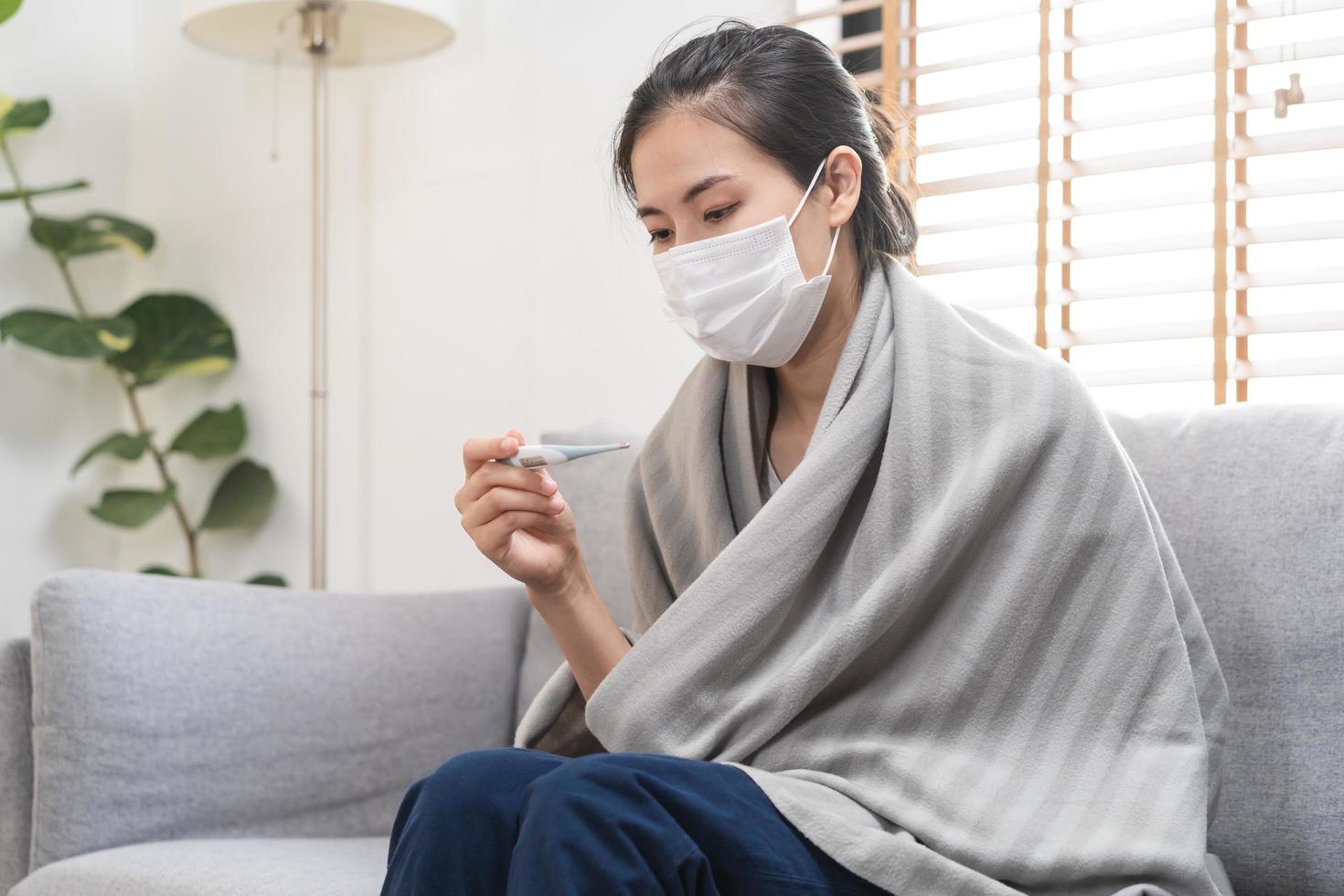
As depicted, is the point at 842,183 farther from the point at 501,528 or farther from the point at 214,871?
the point at 214,871

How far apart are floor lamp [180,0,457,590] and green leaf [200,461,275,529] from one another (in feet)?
0.48

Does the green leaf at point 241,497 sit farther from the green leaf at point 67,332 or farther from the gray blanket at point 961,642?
the gray blanket at point 961,642

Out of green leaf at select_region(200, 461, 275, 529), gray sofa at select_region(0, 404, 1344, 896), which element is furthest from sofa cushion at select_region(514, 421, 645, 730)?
green leaf at select_region(200, 461, 275, 529)

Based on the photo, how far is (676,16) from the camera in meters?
2.10

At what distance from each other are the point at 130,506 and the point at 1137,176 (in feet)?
6.11

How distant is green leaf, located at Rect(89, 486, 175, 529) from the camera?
8.11 feet

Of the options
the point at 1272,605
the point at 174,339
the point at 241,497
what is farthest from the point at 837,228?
the point at 174,339

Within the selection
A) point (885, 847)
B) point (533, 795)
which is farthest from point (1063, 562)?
point (533, 795)

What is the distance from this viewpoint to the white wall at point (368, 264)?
218cm

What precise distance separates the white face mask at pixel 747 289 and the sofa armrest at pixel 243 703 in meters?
0.64

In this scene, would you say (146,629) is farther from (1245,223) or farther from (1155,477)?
(1245,223)

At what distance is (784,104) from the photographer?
1.24 meters

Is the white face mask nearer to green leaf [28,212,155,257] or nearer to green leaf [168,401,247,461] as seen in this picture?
green leaf [168,401,247,461]

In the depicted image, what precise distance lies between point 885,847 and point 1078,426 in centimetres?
40
